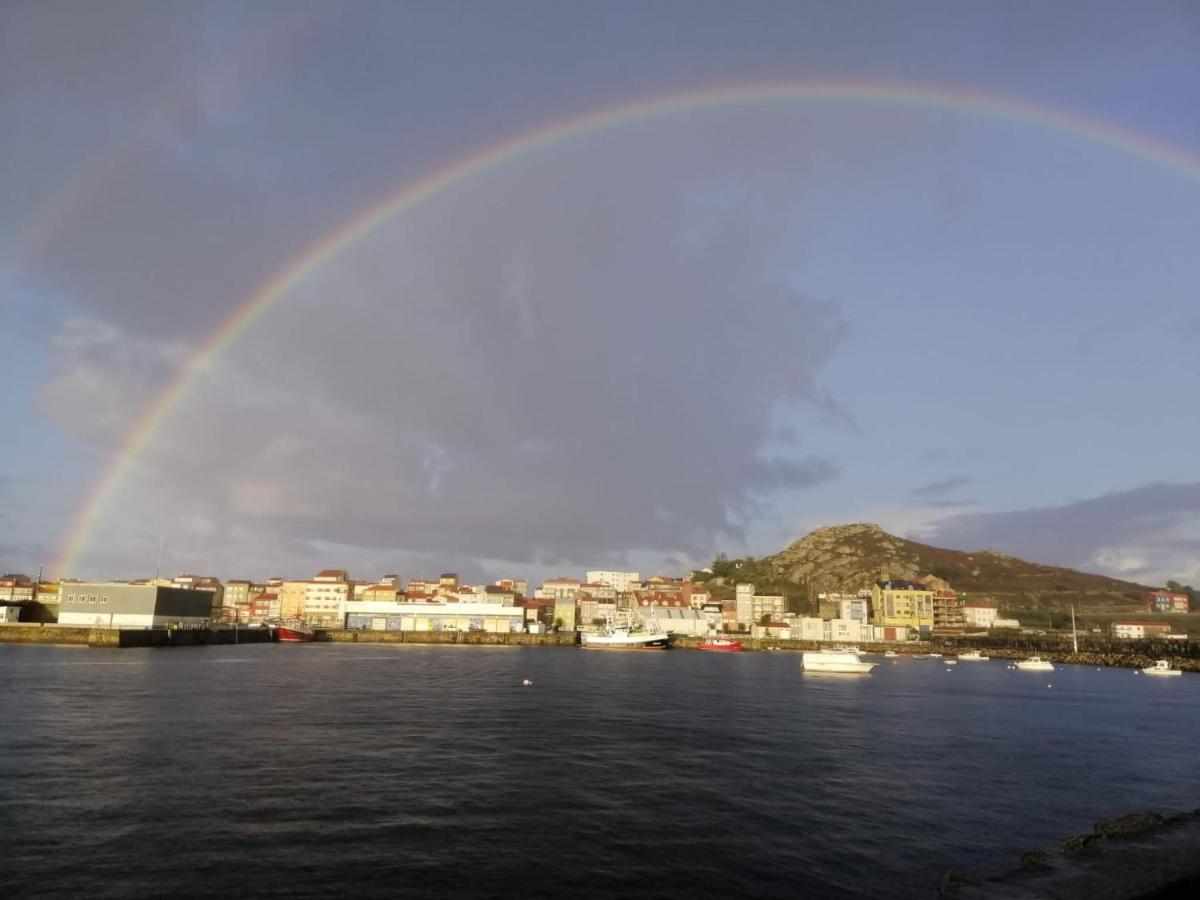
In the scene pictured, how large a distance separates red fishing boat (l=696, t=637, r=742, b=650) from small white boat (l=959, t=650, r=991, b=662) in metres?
42.7

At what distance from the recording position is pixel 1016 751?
36.2m

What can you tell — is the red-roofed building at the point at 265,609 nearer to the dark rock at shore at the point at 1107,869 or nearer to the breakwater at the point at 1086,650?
the breakwater at the point at 1086,650

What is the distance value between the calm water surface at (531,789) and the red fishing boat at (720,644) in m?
100

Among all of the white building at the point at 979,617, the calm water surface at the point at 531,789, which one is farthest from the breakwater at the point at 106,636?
the white building at the point at 979,617

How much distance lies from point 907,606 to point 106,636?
16563 centimetres

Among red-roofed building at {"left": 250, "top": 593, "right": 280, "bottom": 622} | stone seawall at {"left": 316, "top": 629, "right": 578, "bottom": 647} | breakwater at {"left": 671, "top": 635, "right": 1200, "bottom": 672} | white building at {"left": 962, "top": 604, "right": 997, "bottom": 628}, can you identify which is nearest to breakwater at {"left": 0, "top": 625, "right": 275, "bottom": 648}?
stone seawall at {"left": 316, "top": 629, "right": 578, "bottom": 647}

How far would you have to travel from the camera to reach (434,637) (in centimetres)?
14912

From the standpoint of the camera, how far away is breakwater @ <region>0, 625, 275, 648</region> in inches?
3976

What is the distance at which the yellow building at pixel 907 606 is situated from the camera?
180m

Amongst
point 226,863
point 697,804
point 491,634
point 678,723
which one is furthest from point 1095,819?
point 491,634

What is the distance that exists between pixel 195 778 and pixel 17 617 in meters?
131

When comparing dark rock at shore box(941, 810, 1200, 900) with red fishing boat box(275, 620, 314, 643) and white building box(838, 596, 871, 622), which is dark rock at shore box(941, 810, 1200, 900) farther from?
white building box(838, 596, 871, 622)

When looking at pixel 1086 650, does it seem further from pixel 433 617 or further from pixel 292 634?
pixel 292 634

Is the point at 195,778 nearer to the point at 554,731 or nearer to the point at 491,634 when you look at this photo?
the point at 554,731
